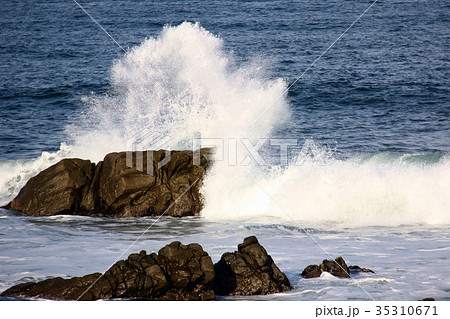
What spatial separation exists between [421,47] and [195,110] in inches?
529

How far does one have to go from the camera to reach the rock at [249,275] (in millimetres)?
8008

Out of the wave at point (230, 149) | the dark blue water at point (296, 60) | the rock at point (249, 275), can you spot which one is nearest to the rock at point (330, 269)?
the rock at point (249, 275)

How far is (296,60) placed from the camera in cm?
2473

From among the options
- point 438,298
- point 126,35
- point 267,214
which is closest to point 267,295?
point 438,298

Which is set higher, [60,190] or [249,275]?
[60,190]

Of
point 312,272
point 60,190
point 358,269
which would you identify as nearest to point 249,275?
point 312,272

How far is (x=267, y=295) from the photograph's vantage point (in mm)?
7941

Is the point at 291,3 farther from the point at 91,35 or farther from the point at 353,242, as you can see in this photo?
the point at 353,242

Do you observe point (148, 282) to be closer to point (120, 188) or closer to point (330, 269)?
point (330, 269)

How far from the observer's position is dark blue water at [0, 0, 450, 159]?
18.7m

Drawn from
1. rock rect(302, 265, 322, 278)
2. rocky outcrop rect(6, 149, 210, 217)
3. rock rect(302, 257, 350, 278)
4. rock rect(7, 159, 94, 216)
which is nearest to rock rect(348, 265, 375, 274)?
rock rect(302, 257, 350, 278)

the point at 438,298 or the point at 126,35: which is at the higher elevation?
the point at 126,35

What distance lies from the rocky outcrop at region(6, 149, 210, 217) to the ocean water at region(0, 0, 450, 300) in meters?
0.39

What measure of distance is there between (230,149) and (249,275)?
6646 millimetres
